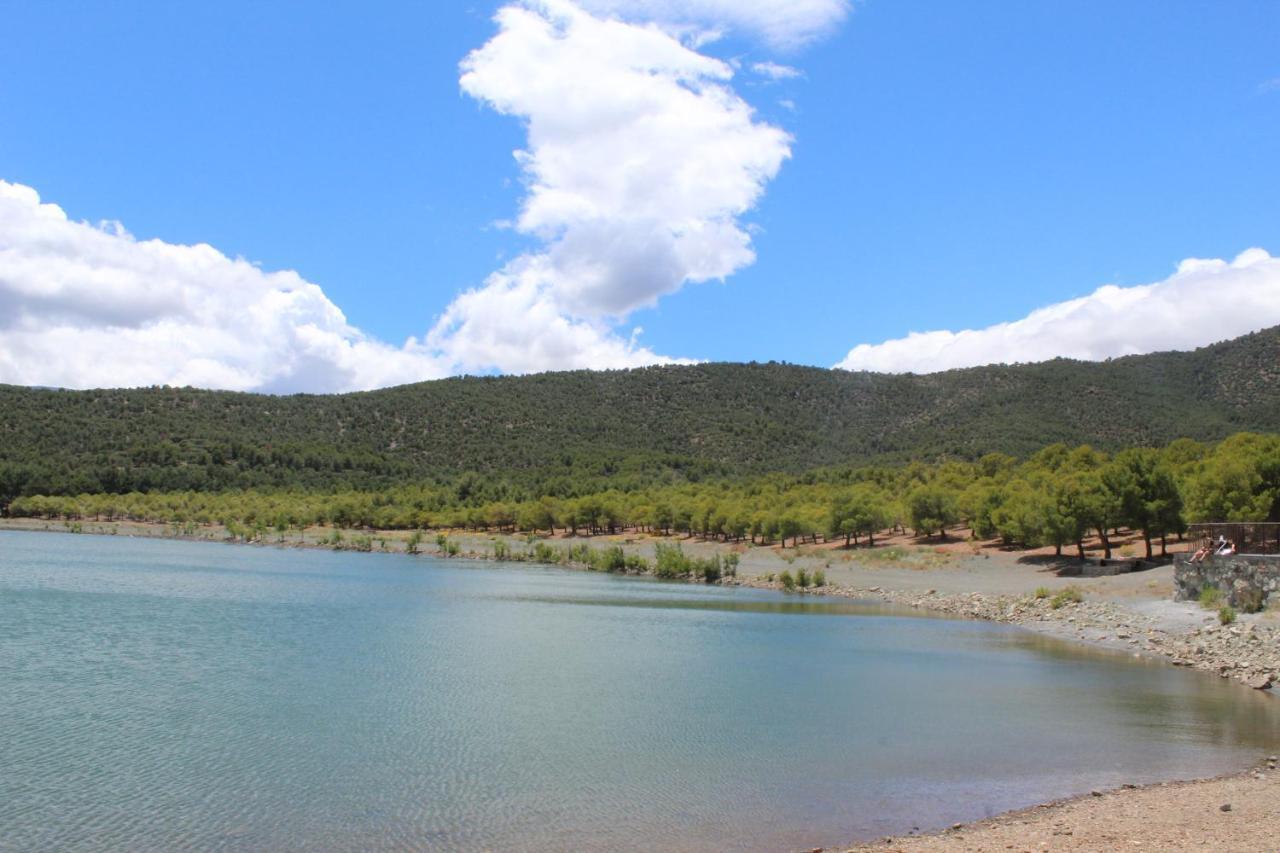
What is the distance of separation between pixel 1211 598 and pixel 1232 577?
1010mm

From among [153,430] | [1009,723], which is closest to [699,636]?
[1009,723]

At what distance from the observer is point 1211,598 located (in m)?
33.2

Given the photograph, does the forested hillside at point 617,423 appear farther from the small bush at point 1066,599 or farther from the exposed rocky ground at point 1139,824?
the exposed rocky ground at point 1139,824

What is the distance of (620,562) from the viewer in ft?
232

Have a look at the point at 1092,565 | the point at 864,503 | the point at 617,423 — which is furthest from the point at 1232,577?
the point at 617,423

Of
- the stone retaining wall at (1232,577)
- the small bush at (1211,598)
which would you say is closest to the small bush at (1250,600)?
the stone retaining wall at (1232,577)

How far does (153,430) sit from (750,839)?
130878 millimetres

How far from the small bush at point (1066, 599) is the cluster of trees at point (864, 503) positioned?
9.55 meters

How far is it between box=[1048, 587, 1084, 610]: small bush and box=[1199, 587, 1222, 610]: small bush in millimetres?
6184

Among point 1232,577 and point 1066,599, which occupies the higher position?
point 1232,577

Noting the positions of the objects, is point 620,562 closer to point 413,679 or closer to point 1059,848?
point 413,679

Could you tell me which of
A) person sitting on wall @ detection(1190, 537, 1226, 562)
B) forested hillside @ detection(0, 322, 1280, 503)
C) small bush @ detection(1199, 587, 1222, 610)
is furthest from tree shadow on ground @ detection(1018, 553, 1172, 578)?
forested hillside @ detection(0, 322, 1280, 503)

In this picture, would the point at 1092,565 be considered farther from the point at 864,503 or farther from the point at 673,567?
the point at 673,567

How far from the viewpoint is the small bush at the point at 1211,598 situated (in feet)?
108
